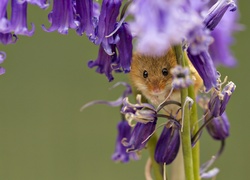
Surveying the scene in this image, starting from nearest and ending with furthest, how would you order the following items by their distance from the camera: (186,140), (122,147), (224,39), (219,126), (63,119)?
(186,140) → (219,126) → (122,147) → (224,39) → (63,119)

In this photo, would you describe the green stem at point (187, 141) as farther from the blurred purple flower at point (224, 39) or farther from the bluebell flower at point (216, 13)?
the blurred purple flower at point (224, 39)

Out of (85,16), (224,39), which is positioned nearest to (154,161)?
(85,16)

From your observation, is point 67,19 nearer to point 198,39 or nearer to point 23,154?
point 198,39

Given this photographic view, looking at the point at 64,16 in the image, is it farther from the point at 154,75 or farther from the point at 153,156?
the point at 153,156

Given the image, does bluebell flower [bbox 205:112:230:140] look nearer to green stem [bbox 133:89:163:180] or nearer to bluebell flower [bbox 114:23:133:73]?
green stem [bbox 133:89:163:180]

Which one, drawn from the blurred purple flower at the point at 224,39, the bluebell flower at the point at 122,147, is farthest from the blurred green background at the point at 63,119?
the bluebell flower at the point at 122,147

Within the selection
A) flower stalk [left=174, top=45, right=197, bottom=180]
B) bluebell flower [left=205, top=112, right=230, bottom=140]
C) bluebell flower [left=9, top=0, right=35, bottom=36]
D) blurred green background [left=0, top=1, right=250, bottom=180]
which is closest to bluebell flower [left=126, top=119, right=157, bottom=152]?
flower stalk [left=174, top=45, right=197, bottom=180]
